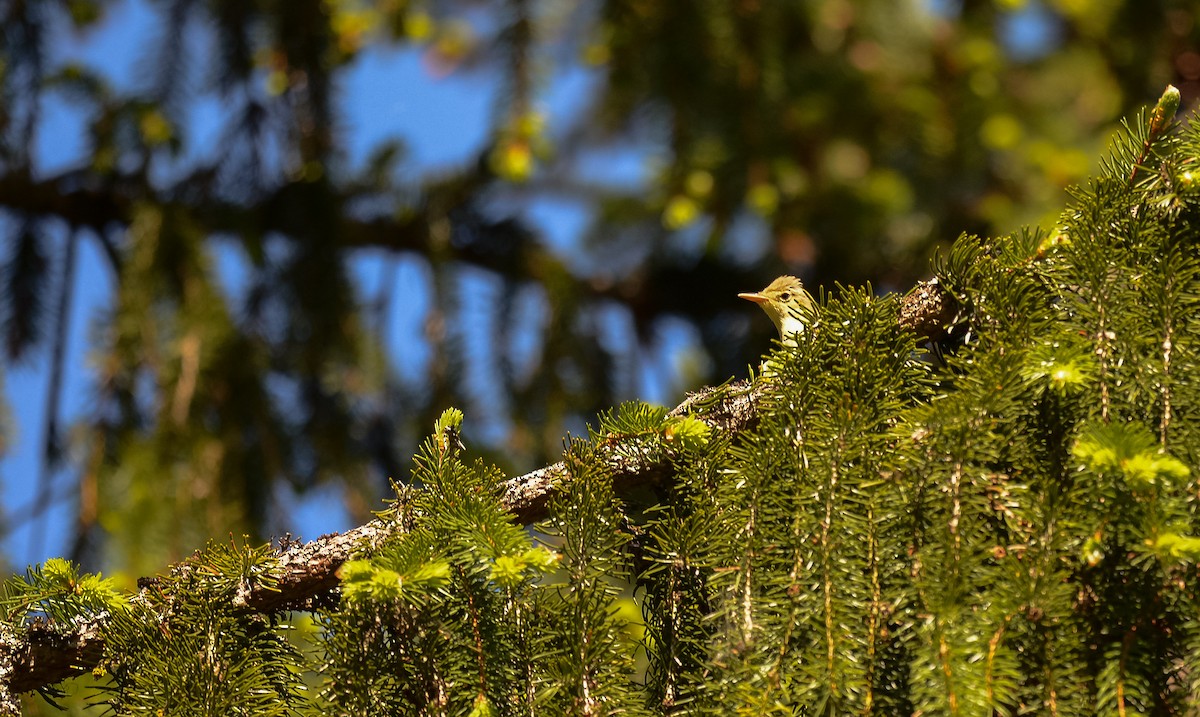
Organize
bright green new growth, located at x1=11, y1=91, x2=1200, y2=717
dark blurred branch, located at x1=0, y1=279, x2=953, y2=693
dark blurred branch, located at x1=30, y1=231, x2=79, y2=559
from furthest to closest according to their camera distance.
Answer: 1. dark blurred branch, located at x1=30, y1=231, x2=79, y2=559
2. dark blurred branch, located at x1=0, y1=279, x2=953, y2=693
3. bright green new growth, located at x1=11, y1=91, x2=1200, y2=717

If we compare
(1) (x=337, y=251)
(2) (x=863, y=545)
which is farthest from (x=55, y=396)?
(2) (x=863, y=545)

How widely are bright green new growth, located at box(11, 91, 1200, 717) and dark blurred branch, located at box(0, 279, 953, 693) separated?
2 cm

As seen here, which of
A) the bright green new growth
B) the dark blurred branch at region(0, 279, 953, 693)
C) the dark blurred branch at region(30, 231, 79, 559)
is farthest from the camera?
the dark blurred branch at region(30, 231, 79, 559)

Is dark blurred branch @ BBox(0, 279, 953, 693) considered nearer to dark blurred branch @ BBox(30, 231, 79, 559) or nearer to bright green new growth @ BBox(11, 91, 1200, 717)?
bright green new growth @ BBox(11, 91, 1200, 717)

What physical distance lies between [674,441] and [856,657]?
45cm

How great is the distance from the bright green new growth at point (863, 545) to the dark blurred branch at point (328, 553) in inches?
0.9

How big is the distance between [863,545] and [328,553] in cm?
84

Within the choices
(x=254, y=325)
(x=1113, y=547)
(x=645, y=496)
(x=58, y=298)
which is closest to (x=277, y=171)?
(x=254, y=325)

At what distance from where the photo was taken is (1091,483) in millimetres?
1409

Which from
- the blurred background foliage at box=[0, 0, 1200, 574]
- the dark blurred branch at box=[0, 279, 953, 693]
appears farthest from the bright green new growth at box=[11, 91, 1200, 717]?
A: the blurred background foliage at box=[0, 0, 1200, 574]

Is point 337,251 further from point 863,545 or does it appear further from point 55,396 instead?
point 863,545

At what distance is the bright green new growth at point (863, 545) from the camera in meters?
1.37

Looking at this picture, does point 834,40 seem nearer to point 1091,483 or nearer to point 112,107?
Answer: point 112,107

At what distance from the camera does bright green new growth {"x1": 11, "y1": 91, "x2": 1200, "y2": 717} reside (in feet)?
4.49
